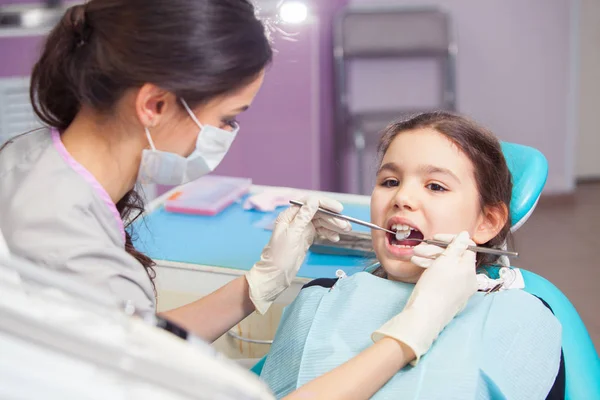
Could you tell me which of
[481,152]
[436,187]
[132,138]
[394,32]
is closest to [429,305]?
[436,187]

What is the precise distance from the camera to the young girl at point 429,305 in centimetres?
117

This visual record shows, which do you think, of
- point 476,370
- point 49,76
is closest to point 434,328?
point 476,370

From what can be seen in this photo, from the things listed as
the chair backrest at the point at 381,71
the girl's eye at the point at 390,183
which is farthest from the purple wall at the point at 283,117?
the girl's eye at the point at 390,183

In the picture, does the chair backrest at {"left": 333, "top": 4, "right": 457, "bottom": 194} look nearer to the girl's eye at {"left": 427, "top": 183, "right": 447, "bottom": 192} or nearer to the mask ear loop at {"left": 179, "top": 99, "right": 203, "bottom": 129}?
the girl's eye at {"left": 427, "top": 183, "right": 447, "bottom": 192}

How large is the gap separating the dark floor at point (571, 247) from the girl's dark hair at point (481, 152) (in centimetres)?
133

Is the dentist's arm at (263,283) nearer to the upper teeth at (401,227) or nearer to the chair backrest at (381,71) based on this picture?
the upper teeth at (401,227)

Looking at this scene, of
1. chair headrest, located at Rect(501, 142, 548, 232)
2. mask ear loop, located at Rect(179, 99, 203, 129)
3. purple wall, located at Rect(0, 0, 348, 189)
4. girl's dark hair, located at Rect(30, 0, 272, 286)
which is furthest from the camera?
purple wall, located at Rect(0, 0, 348, 189)

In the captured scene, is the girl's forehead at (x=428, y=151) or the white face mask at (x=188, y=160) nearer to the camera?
the white face mask at (x=188, y=160)

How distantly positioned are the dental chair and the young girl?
0.14ft

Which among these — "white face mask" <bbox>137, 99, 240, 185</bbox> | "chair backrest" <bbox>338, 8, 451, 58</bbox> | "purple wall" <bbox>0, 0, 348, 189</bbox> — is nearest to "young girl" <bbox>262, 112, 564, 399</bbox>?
"white face mask" <bbox>137, 99, 240, 185</bbox>

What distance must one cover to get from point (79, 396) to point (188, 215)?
1.44m

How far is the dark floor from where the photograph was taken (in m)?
2.88

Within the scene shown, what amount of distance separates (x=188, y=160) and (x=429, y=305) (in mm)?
481

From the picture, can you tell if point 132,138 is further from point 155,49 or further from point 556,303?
point 556,303
